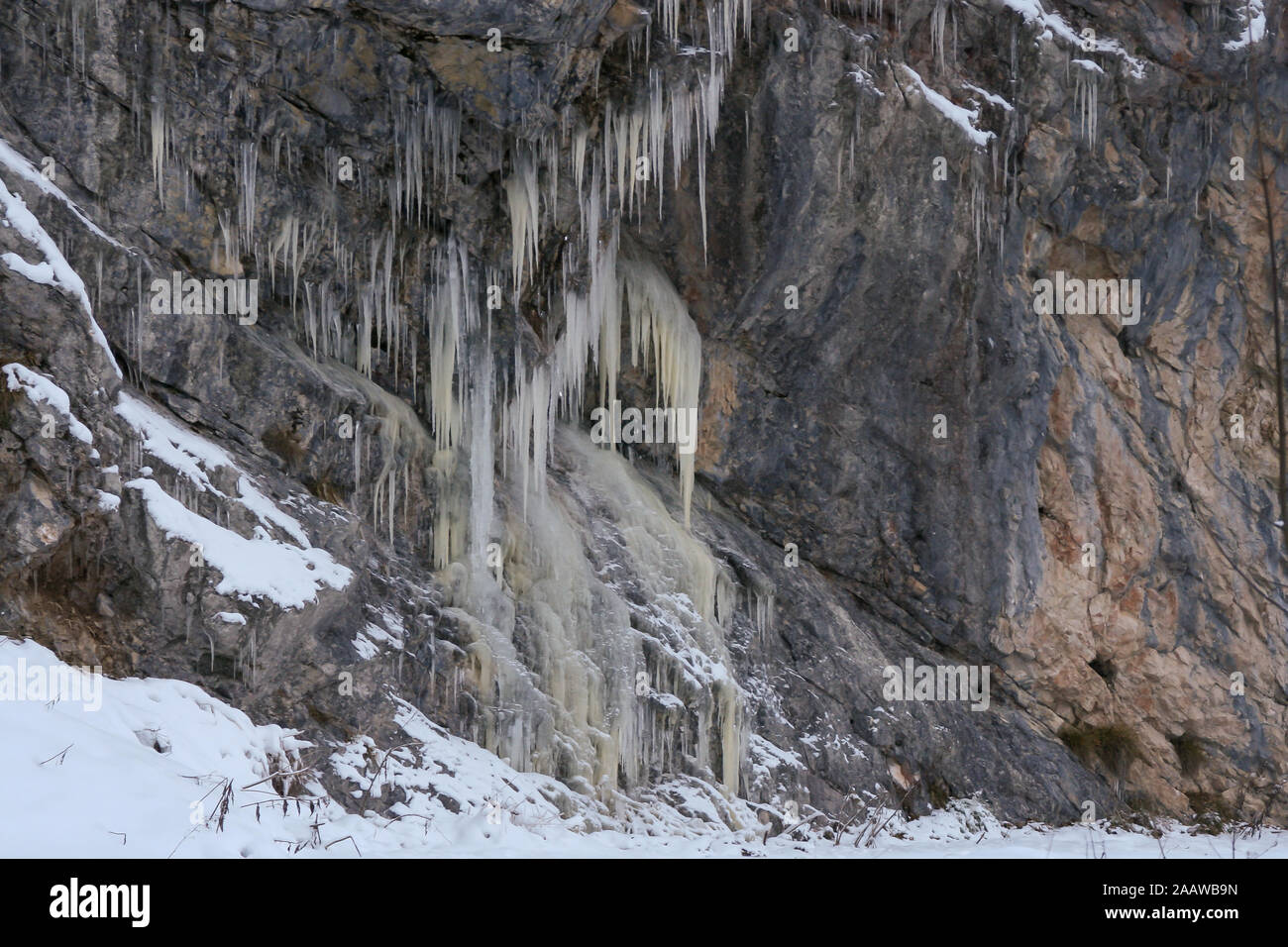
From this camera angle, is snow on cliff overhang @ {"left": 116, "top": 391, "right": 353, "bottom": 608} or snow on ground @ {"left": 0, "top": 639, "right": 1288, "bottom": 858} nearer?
snow on ground @ {"left": 0, "top": 639, "right": 1288, "bottom": 858}

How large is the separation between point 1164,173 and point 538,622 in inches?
332

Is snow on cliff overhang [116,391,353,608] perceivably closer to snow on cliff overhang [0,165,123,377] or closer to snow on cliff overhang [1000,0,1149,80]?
snow on cliff overhang [0,165,123,377]

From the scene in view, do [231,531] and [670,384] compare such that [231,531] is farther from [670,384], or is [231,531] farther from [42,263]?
[670,384]

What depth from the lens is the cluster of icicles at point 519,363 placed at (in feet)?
29.3

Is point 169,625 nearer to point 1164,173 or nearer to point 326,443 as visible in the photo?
point 326,443

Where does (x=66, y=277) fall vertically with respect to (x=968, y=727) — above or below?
above

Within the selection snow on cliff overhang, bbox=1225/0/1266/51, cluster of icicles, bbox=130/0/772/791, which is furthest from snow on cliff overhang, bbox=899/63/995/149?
snow on cliff overhang, bbox=1225/0/1266/51

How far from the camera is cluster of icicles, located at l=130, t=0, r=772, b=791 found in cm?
893

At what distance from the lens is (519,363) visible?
32.5 ft

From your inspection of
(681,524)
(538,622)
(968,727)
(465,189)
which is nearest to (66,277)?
(465,189)

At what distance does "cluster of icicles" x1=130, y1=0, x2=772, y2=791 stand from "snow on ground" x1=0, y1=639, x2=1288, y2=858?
676 mm

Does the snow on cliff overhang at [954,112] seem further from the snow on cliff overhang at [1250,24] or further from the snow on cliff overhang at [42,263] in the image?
the snow on cliff overhang at [42,263]

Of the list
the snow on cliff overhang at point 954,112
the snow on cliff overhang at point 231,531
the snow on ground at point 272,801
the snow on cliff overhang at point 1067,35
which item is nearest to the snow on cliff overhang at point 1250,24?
the snow on cliff overhang at point 1067,35
